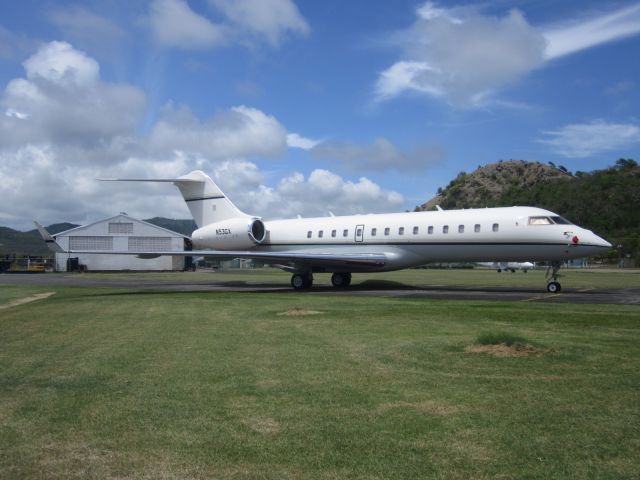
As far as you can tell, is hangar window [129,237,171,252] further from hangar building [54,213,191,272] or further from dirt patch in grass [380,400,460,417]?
dirt patch in grass [380,400,460,417]

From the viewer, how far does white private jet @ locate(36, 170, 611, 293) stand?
68.8 ft

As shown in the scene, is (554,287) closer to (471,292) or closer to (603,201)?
(471,292)

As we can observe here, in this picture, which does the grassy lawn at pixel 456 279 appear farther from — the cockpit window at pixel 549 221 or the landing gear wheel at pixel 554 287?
the cockpit window at pixel 549 221

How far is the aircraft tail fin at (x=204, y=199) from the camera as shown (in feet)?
99.4

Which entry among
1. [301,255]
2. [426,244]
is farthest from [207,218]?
[426,244]

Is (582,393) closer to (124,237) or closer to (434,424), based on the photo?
(434,424)

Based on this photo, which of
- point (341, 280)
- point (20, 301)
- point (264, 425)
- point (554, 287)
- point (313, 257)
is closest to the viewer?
point (264, 425)

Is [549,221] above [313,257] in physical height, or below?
above

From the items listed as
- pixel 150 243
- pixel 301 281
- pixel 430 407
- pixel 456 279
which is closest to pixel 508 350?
pixel 430 407

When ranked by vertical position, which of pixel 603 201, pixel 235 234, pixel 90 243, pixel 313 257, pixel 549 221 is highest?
pixel 603 201

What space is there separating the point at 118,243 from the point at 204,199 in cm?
3725

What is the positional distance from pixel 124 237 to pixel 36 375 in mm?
60427

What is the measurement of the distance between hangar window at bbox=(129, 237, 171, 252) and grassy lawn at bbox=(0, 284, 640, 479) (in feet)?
183

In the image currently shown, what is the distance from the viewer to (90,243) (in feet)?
208
